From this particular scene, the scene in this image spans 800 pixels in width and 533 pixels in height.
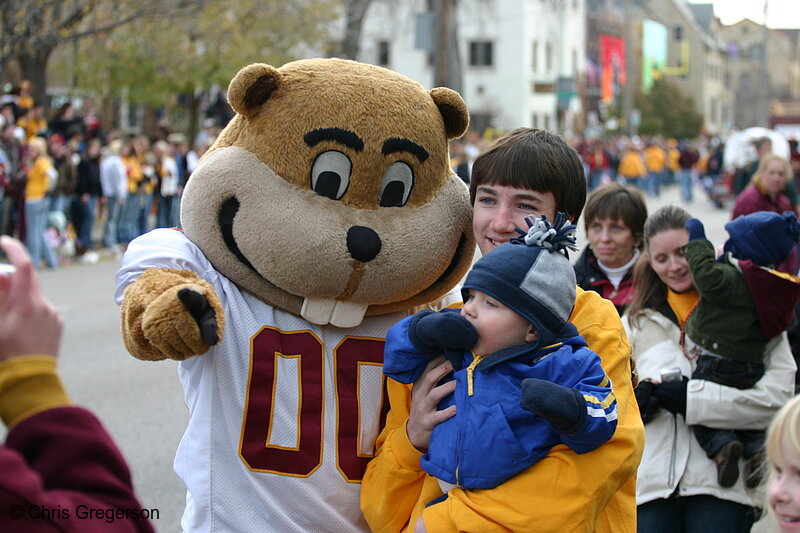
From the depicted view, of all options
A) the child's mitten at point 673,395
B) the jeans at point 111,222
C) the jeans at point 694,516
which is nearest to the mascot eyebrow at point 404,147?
the child's mitten at point 673,395

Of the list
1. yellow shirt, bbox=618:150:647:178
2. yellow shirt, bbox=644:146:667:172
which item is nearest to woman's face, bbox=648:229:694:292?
yellow shirt, bbox=618:150:647:178

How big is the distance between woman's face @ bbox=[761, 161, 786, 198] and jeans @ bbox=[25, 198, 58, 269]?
9.97 m

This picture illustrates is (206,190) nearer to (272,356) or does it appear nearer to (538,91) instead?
(272,356)

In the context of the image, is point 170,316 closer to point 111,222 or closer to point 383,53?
point 111,222

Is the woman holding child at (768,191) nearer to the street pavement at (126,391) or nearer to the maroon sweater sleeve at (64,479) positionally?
the street pavement at (126,391)

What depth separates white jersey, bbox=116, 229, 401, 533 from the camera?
2602 millimetres

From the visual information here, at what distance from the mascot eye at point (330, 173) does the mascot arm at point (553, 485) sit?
0.56 m

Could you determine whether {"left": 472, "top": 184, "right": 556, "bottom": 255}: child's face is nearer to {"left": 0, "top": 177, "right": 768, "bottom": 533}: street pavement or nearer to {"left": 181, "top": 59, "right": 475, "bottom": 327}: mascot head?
{"left": 181, "top": 59, "right": 475, "bottom": 327}: mascot head

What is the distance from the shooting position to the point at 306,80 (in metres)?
2.74

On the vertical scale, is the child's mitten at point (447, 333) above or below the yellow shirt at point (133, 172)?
above

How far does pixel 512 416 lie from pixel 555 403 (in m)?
0.18

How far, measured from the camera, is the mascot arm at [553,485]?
2.26 meters

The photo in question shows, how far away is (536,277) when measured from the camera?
2314 millimetres

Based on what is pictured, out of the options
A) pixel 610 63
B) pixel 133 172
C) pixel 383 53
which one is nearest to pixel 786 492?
pixel 133 172
